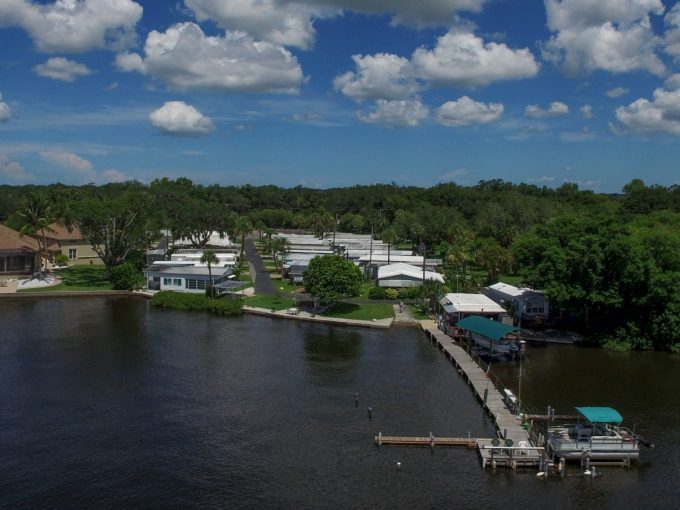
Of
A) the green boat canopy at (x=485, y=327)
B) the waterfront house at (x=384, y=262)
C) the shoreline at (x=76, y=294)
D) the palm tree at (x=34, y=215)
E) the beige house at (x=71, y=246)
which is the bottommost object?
the green boat canopy at (x=485, y=327)

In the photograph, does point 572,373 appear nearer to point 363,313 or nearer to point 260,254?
point 363,313

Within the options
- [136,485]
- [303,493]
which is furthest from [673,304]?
[136,485]

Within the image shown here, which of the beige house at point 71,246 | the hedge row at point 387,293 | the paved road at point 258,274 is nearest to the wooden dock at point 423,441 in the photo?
the hedge row at point 387,293

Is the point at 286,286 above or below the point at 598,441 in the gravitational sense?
above

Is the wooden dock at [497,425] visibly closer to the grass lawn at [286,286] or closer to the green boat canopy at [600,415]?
the green boat canopy at [600,415]

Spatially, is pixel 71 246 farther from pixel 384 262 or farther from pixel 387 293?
pixel 387 293

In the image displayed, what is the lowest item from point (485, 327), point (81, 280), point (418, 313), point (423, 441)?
point (423, 441)

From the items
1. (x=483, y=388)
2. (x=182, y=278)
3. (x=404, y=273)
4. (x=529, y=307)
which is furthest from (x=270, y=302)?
(x=483, y=388)
